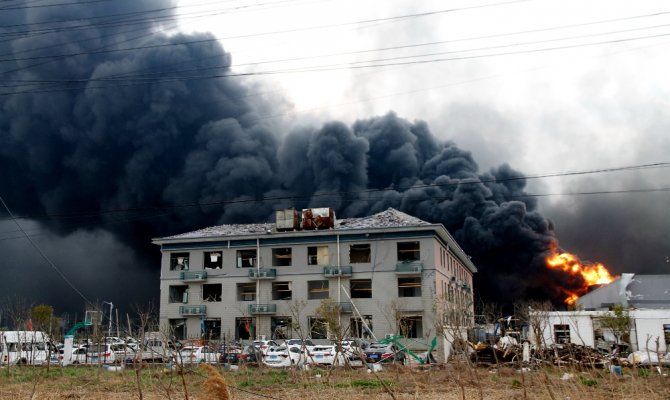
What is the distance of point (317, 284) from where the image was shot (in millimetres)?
58719

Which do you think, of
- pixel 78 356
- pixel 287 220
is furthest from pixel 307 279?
pixel 78 356

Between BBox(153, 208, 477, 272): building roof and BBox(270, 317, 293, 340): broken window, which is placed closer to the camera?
BBox(270, 317, 293, 340): broken window

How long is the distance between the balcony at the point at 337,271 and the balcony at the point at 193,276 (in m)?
11.9

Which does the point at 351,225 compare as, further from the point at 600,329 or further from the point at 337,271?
the point at 600,329

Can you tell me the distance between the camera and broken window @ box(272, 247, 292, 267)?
60.6m

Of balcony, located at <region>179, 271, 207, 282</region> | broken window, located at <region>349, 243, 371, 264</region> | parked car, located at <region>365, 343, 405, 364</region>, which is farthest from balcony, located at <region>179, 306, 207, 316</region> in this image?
parked car, located at <region>365, 343, 405, 364</region>

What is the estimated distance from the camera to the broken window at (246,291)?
60.4 m

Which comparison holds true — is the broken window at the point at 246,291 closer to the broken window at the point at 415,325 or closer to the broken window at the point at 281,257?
the broken window at the point at 281,257

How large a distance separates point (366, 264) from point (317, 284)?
200 inches

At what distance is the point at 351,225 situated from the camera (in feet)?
198

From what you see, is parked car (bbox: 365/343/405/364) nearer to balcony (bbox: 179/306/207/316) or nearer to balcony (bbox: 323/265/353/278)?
balcony (bbox: 323/265/353/278)

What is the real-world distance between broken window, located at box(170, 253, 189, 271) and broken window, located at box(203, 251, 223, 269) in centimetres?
214

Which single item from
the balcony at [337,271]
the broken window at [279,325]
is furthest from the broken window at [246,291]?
the balcony at [337,271]

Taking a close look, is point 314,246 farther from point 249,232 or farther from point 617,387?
point 617,387
